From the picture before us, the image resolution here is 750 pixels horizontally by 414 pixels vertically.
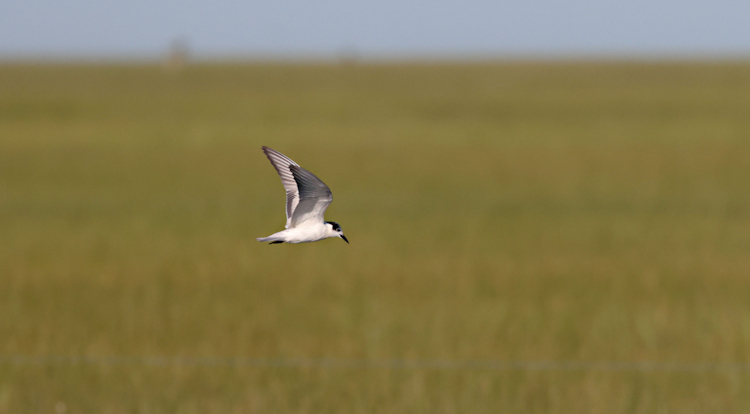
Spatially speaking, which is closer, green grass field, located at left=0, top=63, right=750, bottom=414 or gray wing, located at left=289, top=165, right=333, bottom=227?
gray wing, located at left=289, top=165, right=333, bottom=227

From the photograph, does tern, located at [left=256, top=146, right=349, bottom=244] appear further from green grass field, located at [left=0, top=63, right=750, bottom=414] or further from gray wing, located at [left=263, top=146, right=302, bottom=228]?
green grass field, located at [left=0, top=63, right=750, bottom=414]

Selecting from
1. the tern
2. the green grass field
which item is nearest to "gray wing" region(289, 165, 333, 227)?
the tern

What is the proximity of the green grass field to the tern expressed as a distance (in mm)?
116

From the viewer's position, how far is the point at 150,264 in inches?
698

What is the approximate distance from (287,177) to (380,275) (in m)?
15.6

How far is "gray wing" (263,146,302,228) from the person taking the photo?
79.3 inches

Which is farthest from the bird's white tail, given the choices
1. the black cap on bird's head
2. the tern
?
the black cap on bird's head

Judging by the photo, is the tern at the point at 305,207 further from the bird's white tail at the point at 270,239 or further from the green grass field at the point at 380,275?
the green grass field at the point at 380,275

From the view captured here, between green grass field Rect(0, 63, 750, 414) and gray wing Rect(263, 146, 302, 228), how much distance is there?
0.38 ft

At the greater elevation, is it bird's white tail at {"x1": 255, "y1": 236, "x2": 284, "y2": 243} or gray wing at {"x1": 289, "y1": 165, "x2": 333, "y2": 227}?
gray wing at {"x1": 289, "y1": 165, "x2": 333, "y2": 227}

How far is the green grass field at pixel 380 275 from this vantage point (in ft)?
37.0

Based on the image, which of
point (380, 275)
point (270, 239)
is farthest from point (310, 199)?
point (380, 275)

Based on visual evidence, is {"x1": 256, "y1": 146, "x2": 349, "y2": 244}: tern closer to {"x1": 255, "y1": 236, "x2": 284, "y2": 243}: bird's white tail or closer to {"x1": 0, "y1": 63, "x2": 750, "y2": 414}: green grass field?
{"x1": 255, "y1": 236, "x2": 284, "y2": 243}: bird's white tail

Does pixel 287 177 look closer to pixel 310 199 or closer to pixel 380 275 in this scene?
pixel 310 199
